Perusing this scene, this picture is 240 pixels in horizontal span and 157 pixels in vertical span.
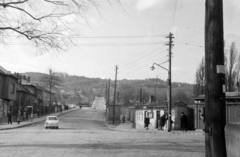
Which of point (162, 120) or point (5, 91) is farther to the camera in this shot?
point (5, 91)

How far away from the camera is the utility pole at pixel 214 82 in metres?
5.86

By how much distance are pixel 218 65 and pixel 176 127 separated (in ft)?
97.7

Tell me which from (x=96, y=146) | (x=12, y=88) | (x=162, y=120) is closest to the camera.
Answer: (x=96, y=146)

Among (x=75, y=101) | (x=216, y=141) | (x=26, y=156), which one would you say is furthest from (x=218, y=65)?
(x=75, y=101)

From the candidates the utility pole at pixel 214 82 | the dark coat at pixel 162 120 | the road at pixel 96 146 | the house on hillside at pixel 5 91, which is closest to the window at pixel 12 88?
the house on hillside at pixel 5 91

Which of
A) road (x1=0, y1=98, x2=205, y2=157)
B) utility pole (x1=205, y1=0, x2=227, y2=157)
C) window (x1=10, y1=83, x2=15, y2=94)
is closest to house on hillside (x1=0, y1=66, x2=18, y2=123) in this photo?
window (x1=10, y1=83, x2=15, y2=94)

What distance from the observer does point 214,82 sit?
600cm

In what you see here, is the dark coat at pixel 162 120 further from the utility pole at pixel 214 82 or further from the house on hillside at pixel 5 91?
the utility pole at pixel 214 82

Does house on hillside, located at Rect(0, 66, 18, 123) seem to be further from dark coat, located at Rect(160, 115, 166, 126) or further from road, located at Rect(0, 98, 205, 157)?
road, located at Rect(0, 98, 205, 157)

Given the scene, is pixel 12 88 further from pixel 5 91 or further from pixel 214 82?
pixel 214 82

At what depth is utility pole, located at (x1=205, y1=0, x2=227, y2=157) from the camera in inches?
231

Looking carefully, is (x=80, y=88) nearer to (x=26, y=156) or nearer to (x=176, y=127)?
(x=176, y=127)

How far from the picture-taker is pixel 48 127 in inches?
1395

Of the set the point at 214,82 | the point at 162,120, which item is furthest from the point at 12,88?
the point at 214,82
